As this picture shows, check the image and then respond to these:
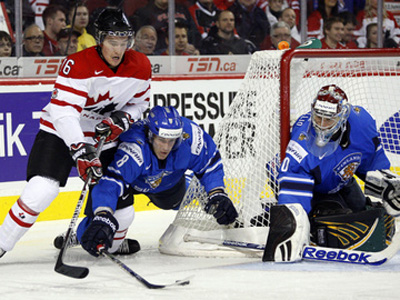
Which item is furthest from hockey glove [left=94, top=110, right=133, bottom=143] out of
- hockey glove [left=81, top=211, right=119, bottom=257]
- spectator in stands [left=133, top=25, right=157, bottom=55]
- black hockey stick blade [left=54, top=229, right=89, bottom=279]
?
spectator in stands [left=133, top=25, right=157, bottom=55]

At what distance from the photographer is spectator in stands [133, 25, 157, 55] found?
5.48 meters

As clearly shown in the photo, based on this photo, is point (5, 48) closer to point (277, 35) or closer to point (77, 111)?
point (77, 111)

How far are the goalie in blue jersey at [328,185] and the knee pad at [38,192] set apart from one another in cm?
92

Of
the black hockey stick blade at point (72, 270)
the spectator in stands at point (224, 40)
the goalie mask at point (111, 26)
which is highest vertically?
the goalie mask at point (111, 26)

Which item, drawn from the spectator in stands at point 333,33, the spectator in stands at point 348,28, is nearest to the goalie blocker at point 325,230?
the spectator in stands at point 333,33

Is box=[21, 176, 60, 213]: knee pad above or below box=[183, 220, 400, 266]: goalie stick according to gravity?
above

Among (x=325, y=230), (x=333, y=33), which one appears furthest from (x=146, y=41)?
(x=325, y=230)

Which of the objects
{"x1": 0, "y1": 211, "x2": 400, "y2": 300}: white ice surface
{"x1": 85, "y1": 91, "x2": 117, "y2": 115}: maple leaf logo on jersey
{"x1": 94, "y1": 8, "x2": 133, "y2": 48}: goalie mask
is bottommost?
{"x1": 0, "y1": 211, "x2": 400, "y2": 300}: white ice surface

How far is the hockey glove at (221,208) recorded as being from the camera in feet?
12.3

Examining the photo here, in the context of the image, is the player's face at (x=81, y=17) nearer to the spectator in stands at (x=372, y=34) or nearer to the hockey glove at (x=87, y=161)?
the hockey glove at (x=87, y=161)

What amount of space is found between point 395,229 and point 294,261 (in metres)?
0.46

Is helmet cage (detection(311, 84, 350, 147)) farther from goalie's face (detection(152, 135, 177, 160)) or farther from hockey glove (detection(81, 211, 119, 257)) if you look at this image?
hockey glove (detection(81, 211, 119, 257))

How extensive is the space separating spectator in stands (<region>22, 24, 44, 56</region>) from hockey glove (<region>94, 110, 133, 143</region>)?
1.42 metres

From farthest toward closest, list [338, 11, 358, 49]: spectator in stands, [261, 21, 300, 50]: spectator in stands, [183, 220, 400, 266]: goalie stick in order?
[338, 11, 358, 49]: spectator in stands, [261, 21, 300, 50]: spectator in stands, [183, 220, 400, 266]: goalie stick
